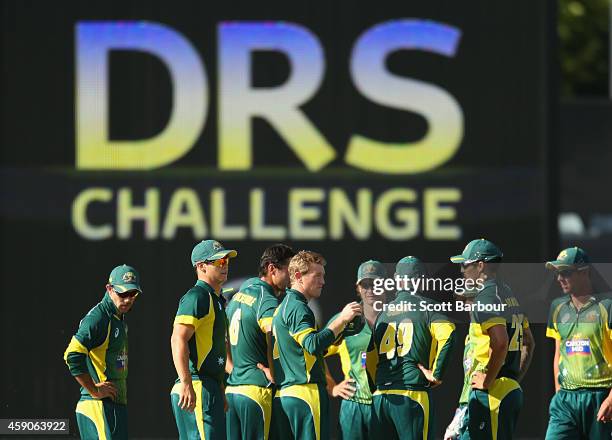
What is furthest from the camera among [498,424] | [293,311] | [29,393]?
[29,393]

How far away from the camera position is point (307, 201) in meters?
14.0

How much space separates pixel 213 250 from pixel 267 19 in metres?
3.93

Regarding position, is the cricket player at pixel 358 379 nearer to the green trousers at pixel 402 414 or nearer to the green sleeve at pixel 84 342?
the green trousers at pixel 402 414

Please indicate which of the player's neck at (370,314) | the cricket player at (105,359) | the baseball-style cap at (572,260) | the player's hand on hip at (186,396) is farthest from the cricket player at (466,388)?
the cricket player at (105,359)

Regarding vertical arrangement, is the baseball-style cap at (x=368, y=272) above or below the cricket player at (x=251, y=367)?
above

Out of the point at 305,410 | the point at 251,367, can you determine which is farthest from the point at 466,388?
the point at 251,367

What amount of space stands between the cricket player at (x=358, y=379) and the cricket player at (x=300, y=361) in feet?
1.75

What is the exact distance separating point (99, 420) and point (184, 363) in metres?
0.92

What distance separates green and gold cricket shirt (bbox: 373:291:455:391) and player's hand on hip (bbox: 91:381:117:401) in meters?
1.96

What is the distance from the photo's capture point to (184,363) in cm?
1048

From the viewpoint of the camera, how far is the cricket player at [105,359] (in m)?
10.8

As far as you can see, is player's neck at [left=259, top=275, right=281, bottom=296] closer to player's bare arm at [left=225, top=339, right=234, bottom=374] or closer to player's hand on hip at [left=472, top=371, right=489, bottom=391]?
player's bare arm at [left=225, top=339, right=234, bottom=374]

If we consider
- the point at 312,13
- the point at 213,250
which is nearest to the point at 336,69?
the point at 312,13

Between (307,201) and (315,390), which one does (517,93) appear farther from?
(315,390)
